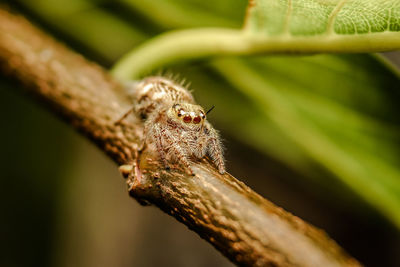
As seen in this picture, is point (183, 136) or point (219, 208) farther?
point (183, 136)

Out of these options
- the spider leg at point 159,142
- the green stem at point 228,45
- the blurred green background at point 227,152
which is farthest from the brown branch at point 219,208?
the blurred green background at point 227,152

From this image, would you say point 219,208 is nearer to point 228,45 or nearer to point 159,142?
point 159,142

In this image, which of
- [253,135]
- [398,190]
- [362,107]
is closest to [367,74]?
[362,107]

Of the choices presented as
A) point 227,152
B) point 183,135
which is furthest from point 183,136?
point 227,152

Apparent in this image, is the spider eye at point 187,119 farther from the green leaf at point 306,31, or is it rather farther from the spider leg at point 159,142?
the green leaf at point 306,31

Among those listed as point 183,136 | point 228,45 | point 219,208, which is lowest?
point 219,208

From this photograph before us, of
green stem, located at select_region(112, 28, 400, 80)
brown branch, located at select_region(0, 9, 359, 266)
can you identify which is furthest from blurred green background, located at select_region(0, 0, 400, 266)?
brown branch, located at select_region(0, 9, 359, 266)

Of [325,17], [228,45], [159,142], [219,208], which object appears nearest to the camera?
[219,208]

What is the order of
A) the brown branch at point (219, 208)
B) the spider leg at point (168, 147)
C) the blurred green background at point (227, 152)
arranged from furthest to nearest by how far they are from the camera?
the blurred green background at point (227, 152) < the spider leg at point (168, 147) < the brown branch at point (219, 208)
